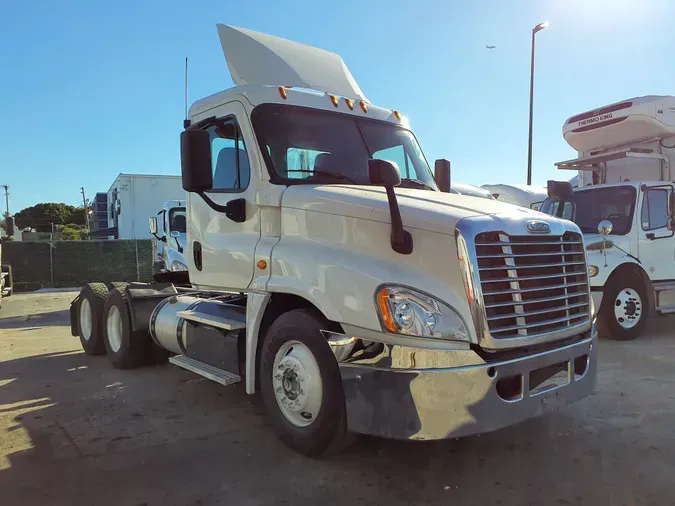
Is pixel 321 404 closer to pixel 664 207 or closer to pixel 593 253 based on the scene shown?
pixel 593 253

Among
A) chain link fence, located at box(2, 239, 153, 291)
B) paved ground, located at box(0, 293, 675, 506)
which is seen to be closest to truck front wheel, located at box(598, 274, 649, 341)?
paved ground, located at box(0, 293, 675, 506)

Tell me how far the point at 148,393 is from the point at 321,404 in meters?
2.73

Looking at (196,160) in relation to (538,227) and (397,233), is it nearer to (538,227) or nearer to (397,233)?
(397,233)

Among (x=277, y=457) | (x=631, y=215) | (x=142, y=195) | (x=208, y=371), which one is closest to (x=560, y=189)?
(x=277, y=457)

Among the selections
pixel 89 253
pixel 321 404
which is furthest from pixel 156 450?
pixel 89 253

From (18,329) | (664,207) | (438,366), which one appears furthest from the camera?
(18,329)

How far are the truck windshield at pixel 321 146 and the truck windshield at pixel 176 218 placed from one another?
10.4 metres

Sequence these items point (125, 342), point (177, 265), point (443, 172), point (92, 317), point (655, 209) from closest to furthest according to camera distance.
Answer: point (443, 172) → point (125, 342) → point (92, 317) → point (655, 209) → point (177, 265)

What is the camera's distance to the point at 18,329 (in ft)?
34.1

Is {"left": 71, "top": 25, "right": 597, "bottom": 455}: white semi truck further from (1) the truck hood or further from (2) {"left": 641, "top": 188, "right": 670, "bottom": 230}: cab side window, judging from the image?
(2) {"left": 641, "top": 188, "right": 670, "bottom": 230}: cab side window

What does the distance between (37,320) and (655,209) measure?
12.1 metres

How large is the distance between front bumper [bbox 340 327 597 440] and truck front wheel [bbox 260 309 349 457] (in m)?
0.17

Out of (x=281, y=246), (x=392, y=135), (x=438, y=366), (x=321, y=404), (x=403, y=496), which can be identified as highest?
(x=392, y=135)

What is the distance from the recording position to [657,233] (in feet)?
27.6
